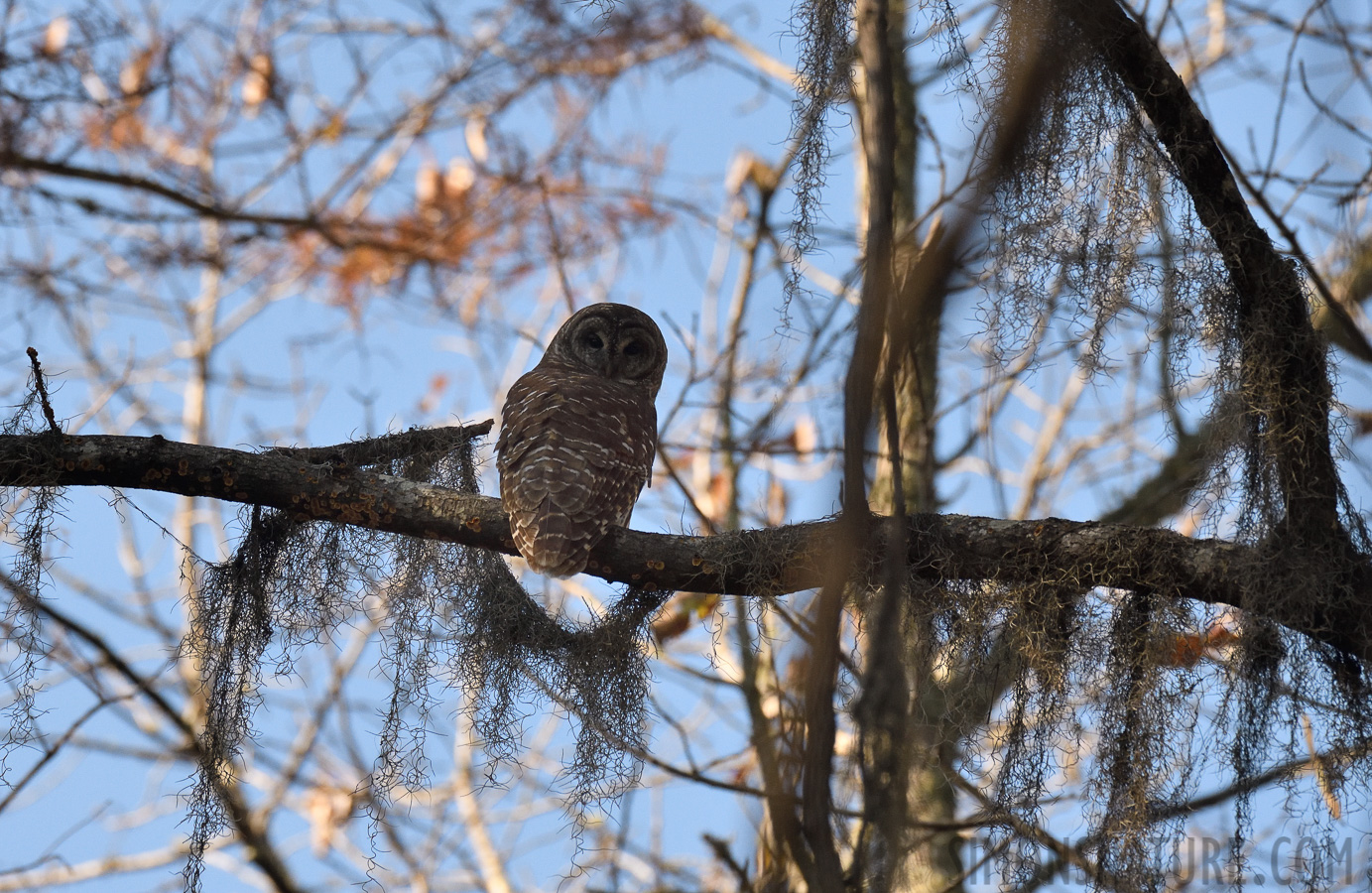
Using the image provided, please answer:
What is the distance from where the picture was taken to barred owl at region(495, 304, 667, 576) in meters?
3.62

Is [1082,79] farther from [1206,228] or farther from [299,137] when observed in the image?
[299,137]

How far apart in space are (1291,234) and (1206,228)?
52.0 inches

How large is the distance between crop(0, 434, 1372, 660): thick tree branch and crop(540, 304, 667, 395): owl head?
2.34 m

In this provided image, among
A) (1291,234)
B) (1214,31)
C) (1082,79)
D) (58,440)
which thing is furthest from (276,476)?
(1214,31)

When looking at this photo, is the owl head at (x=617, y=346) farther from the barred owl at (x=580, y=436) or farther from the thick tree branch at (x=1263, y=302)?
the thick tree branch at (x=1263, y=302)

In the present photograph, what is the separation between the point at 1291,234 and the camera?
13.6 feet

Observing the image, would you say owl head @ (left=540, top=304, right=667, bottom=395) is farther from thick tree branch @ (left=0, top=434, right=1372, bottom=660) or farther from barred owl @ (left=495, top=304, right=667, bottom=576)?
thick tree branch @ (left=0, top=434, right=1372, bottom=660)

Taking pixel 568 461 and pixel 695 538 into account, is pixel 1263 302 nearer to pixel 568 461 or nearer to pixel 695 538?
pixel 695 538

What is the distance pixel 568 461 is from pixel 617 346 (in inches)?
67.9

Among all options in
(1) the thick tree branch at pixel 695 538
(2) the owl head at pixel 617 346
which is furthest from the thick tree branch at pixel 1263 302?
(2) the owl head at pixel 617 346

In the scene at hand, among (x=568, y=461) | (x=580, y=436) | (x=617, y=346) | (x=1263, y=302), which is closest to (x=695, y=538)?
(x=568, y=461)

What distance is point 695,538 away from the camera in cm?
333

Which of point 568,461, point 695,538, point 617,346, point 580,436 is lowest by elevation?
point 695,538

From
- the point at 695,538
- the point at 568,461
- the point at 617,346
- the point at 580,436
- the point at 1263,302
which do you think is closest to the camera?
the point at 1263,302
